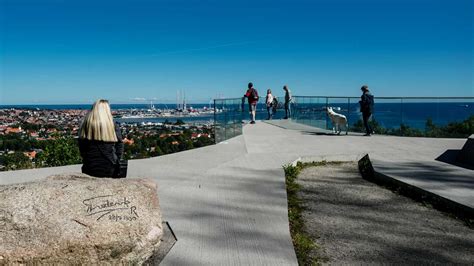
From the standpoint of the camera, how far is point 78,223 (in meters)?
3.32

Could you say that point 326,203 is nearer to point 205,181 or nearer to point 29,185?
point 205,181

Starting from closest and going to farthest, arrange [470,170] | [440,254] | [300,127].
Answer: [440,254], [470,170], [300,127]

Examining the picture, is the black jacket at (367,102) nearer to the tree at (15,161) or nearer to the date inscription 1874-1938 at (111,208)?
the tree at (15,161)

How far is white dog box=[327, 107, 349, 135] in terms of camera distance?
49.4 feet

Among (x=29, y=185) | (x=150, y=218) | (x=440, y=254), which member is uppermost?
(x=29, y=185)

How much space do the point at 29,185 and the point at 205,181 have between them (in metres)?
3.98

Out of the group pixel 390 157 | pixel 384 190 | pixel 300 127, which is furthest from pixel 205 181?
Answer: pixel 300 127

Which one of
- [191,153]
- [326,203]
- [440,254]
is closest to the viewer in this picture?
[440,254]

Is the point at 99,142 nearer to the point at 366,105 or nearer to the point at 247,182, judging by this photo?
the point at 247,182

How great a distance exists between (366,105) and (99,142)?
11.8 m

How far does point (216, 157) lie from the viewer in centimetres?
998

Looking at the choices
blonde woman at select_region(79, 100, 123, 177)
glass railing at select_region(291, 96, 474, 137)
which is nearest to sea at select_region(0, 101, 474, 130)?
glass railing at select_region(291, 96, 474, 137)

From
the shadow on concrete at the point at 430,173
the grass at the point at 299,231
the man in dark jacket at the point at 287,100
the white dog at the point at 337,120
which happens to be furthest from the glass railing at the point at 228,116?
the shadow on concrete at the point at 430,173

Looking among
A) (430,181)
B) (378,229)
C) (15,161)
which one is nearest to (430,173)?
(430,181)
